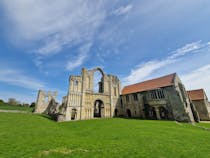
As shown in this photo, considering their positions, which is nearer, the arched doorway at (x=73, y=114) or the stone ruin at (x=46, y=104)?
the arched doorway at (x=73, y=114)

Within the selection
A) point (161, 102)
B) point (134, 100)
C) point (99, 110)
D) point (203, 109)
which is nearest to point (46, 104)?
point (99, 110)

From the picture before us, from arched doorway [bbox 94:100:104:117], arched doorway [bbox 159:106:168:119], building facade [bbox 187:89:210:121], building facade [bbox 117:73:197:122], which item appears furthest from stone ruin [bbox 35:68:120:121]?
building facade [bbox 187:89:210:121]

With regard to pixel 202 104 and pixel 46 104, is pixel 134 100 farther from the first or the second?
pixel 46 104

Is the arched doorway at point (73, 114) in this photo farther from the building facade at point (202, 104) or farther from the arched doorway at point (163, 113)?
the building facade at point (202, 104)

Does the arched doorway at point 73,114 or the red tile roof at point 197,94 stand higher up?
the red tile roof at point 197,94

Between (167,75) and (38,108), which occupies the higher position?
(167,75)

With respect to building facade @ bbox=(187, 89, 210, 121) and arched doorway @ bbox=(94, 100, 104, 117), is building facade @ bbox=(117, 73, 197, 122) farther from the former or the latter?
arched doorway @ bbox=(94, 100, 104, 117)

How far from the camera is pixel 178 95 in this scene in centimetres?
2291

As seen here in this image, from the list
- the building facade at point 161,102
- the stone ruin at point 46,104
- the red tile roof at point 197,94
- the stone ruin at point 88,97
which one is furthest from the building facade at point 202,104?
the stone ruin at point 46,104

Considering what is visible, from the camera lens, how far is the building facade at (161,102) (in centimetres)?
2277

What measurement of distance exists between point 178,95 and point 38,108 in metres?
42.5

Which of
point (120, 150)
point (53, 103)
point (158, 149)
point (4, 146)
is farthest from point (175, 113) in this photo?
point (53, 103)

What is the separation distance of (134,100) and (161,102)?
23.6 ft

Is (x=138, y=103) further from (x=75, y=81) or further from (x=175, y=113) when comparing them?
(x=75, y=81)
